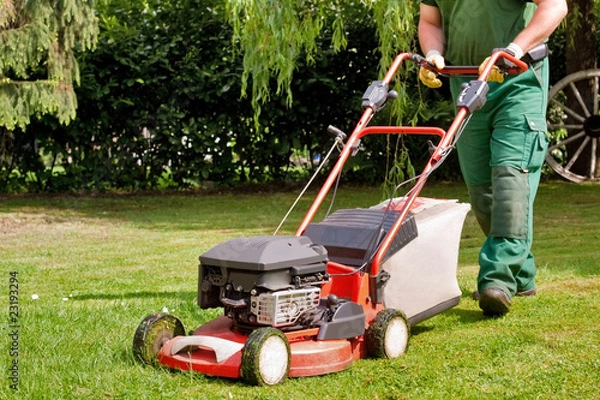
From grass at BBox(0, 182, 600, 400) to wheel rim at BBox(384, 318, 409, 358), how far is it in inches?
2.5

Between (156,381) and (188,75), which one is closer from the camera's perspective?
(156,381)

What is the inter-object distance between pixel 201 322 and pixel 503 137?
153 cm

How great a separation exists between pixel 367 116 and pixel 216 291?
105cm

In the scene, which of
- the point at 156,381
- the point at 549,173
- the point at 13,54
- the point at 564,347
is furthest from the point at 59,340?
the point at 549,173

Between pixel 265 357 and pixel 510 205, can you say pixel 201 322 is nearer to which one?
pixel 265 357

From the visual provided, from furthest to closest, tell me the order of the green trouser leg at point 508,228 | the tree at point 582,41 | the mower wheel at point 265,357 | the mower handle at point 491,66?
1. the tree at point 582,41
2. the green trouser leg at point 508,228
3. the mower handle at point 491,66
4. the mower wheel at point 265,357

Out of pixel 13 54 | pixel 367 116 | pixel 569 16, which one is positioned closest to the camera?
pixel 367 116

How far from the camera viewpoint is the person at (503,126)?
13.4ft

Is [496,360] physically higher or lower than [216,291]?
lower

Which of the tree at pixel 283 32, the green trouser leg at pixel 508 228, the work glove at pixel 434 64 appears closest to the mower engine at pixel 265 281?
the green trouser leg at pixel 508 228

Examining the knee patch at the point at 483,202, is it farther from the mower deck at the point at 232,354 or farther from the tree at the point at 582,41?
the tree at the point at 582,41

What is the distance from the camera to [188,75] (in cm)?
1084

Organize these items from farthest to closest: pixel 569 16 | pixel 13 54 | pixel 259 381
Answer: pixel 569 16 → pixel 13 54 → pixel 259 381

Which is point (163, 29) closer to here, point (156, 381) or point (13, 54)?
point (13, 54)
